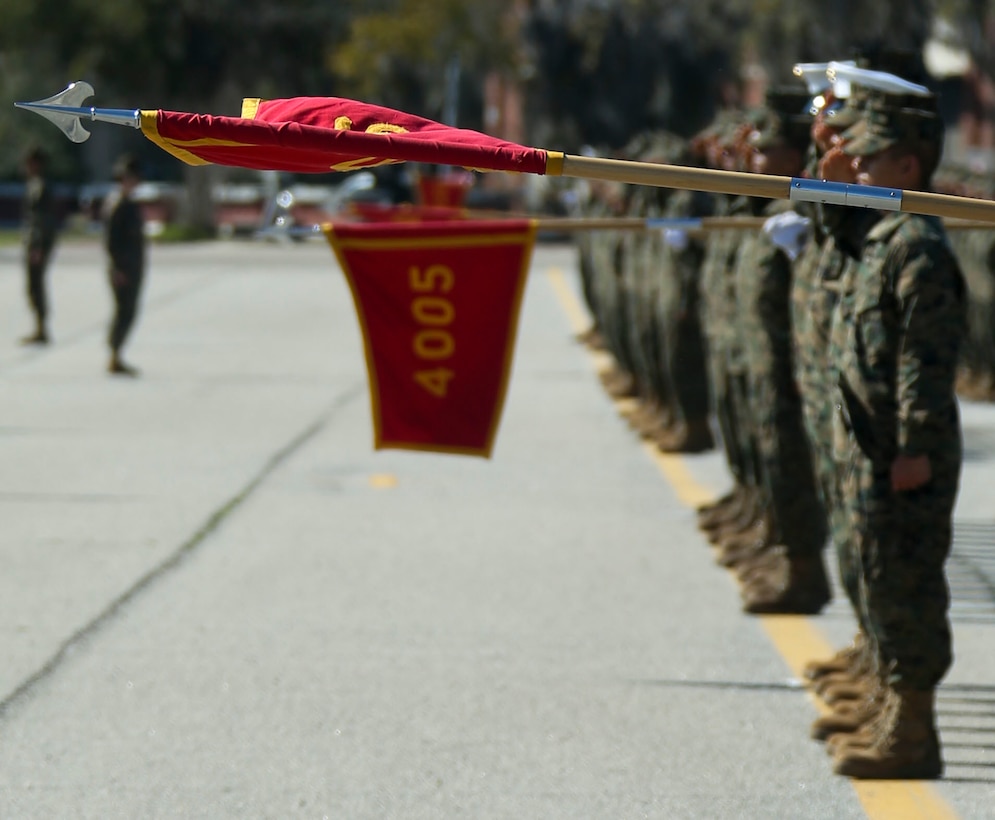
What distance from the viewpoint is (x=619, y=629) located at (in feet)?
23.1

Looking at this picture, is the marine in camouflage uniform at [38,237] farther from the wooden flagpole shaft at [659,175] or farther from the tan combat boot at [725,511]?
the wooden flagpole shaft at [659,175]

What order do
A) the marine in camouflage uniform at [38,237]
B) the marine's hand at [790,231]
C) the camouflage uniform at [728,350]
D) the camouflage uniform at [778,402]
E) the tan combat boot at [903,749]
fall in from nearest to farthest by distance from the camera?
1. the tan combat boot at [903,749]
2. the marine's hand at [790,231]
3. the camouflage uniform at [778,402]
4. the camouflage uniform at [728,350]
5. the marine in camouflage uniform at [38,237]

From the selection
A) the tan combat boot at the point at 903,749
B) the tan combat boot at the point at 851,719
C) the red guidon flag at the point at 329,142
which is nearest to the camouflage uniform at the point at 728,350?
the tan combat boot at the point at 851,719

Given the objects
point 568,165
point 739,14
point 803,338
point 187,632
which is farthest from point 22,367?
point 739,14

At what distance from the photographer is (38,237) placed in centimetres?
1823

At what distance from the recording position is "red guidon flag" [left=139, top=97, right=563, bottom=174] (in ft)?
11.5

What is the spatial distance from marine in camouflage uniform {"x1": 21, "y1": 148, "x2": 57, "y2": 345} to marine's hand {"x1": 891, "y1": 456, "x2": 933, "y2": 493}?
13961 mm

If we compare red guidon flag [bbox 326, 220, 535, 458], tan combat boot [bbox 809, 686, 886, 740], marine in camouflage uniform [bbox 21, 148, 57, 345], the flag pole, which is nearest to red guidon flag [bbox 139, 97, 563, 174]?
the flag pole

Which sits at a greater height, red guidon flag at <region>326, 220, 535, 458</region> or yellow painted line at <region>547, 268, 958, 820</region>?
red guidon flag at <region>326, 220, 535, 458</region>

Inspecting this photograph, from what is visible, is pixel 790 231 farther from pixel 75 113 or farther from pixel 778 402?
pixel 75 113

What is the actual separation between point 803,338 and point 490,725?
1.64 metres

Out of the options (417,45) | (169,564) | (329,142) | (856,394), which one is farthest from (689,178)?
(417,45)

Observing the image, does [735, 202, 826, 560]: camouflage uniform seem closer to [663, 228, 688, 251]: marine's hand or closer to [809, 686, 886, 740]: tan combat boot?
[809, 686, 886, 740]: tan combat boot

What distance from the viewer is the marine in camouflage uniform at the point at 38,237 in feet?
59.1
